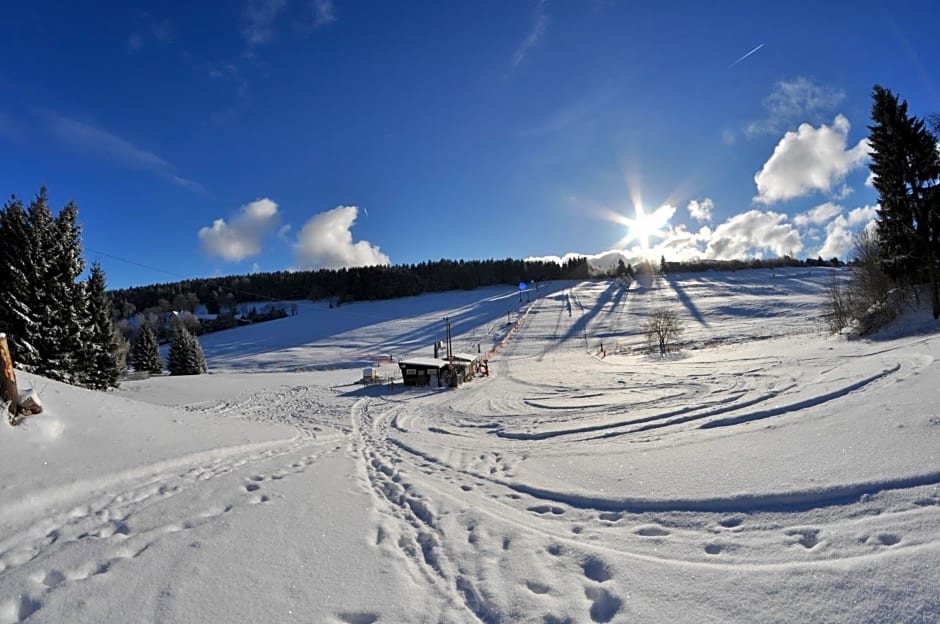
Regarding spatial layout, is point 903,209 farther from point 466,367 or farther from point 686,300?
point 686,300

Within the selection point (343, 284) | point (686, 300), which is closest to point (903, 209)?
point (686, 300)

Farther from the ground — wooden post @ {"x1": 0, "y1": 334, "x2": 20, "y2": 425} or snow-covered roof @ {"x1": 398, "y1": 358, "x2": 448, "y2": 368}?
wooden post @ {"x1": 0, "y1": 334, "x2": 20, "y2": 425}

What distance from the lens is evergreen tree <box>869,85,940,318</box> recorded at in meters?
22.3

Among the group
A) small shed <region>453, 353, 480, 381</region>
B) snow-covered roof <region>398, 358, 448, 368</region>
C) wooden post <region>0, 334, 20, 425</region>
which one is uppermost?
wooden post <region>0, 334, 20, 425</region>

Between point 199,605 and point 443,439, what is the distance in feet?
28.0

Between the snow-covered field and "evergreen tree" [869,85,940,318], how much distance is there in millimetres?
15452

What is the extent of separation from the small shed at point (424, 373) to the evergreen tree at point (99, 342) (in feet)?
53.7

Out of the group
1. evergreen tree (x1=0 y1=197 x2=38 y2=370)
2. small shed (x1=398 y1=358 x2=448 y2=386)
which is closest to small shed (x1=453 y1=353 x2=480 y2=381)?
small shed (x1=398 y1=358 x2=448 y2=386)

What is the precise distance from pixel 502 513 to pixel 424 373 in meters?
24.2

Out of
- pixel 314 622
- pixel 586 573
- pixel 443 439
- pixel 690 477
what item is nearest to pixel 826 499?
pixel 690 477

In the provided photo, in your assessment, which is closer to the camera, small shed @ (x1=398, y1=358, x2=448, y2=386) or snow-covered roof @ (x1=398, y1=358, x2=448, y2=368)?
snow-covered roof @ (x1=398, y1=358, x2=448, y2=368)

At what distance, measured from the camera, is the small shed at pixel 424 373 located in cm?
2908

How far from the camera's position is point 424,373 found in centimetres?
2934

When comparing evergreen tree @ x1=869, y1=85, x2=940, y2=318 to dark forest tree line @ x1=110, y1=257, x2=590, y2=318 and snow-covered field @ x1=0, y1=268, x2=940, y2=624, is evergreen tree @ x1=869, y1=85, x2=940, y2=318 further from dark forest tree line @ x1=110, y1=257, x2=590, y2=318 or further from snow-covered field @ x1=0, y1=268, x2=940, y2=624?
dark forest tree line @ x1=110, y1=257, x2=590, y2=318
